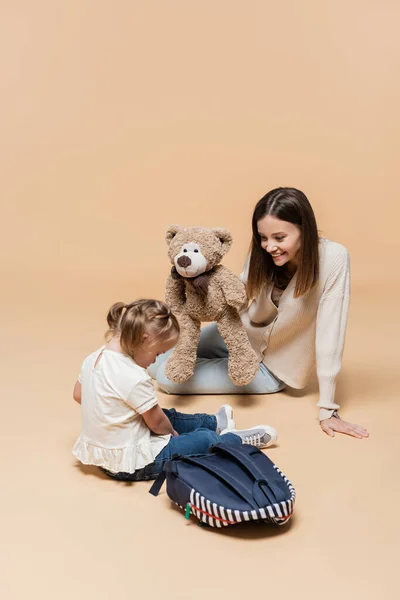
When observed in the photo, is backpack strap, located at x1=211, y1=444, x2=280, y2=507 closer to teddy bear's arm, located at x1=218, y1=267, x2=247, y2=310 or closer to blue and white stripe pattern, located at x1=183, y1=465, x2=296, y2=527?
blue and white stripe pattern, located at x1=183, y1=465, x2=296, y2=527

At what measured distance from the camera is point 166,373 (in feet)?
11.0

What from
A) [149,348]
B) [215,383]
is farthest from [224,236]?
[149,348]

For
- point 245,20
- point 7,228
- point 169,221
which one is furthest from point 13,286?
point 245,20

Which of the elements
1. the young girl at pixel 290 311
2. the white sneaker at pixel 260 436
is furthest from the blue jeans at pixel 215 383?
the white sneaker at pixel 260 436

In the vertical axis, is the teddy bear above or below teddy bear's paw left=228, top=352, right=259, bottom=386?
above

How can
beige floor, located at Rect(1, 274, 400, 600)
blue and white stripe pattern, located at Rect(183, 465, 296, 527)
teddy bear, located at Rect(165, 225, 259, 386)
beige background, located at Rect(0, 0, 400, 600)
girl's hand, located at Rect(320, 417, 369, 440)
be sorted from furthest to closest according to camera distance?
beige background, located at Rect(0, 0, 400, 600), teddy bear, located at Rect(165, 225, 259, 386), girl's hand, located at Rect(320, 417, 369, 440), blue and white stripe pattern, located at Rect(183, 465, 296, 527), beige floor, located at Rect(1, 274, 400, 600)

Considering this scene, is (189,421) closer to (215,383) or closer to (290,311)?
(215,383)

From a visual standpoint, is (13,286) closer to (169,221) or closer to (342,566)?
(169,221)

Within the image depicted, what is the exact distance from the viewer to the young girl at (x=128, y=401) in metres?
2.59

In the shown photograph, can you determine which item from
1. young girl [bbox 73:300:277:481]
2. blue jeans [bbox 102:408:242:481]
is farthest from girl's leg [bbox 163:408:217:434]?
young girl [bbox 73:300:277:481]

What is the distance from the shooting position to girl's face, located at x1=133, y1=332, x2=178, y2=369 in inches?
103

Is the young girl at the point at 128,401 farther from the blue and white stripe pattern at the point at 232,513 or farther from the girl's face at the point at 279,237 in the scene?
the girl's face at the point at 279,237

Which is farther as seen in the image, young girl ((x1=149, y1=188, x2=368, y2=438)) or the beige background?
the beige background

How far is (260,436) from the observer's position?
2.94 meters
